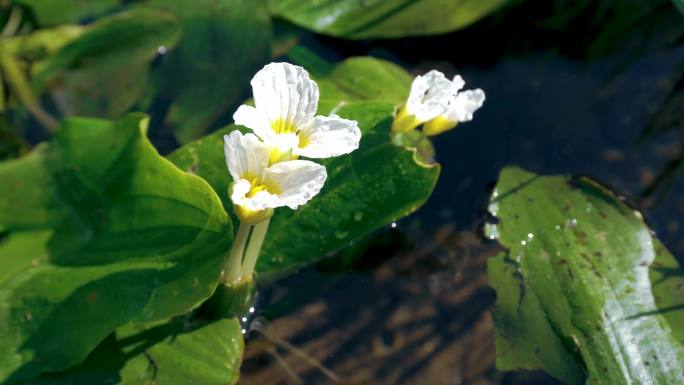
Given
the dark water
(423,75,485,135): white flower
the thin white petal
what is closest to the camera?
the thin white petal

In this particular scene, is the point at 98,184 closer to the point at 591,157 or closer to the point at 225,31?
the point at 225,31

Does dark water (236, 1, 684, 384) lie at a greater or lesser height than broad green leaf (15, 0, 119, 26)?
lesser

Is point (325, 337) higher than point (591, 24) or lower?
lower

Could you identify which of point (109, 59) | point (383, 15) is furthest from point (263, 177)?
point (109, 59)

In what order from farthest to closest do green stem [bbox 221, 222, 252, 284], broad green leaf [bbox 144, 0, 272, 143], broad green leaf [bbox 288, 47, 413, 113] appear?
broad green leaf [bbox 144, 0, 272, 143]
broad green leaf [bbox 288, 47, 413, 113]
green stem [bbox 221, 222, 252, 284]

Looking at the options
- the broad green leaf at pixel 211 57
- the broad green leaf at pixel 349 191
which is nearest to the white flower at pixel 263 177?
the broad green leaf at pixel 349 191

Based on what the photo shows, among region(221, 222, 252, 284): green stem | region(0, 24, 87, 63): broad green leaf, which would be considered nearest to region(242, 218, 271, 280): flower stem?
region(221, 222, 252, 284): green stem

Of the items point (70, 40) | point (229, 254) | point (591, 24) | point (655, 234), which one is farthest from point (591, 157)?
point (70, 40)

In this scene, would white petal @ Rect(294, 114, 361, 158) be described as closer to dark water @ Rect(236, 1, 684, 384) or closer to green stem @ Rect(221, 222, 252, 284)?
green stem @ Rect(221, 222, 252, 284)
